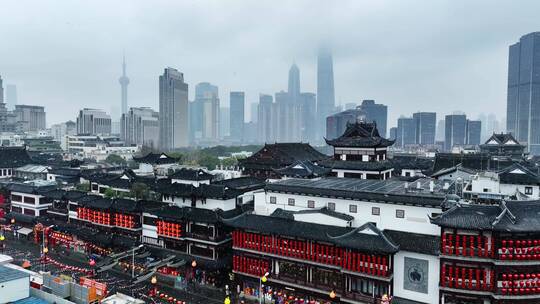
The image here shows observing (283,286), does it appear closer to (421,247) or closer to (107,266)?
(421,247)

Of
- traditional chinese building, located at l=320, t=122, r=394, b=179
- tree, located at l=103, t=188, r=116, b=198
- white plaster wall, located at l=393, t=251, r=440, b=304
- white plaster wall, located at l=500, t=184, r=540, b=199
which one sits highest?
traditional chinese building, located at l=320, t=122, r=394, b=179

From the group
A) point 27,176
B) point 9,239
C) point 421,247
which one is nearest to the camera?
point 421,247

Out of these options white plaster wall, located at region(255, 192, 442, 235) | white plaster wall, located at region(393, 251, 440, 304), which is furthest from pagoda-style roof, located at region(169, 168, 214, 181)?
white plaster wall, located at region(393, 251, 440, 304)

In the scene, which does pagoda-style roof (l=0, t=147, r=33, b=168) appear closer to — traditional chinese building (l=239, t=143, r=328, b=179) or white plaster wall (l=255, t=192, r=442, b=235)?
traditional chinese building (l=239, t=143, r=328, b=179)

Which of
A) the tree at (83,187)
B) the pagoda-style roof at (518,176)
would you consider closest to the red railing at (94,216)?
the tree at (83,187)

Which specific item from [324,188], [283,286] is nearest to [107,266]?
[283,286]

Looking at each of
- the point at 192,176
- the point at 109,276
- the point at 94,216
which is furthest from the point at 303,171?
the point at 94,216

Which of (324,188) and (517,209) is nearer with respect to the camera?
(517,209)
